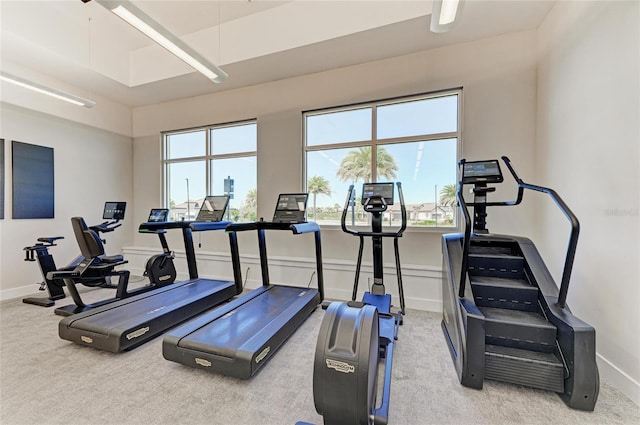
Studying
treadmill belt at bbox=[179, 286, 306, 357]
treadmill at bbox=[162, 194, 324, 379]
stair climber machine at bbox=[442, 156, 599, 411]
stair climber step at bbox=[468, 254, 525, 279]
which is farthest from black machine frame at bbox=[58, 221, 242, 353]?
stair climber step at bbox=[468, 254, 525, 279]

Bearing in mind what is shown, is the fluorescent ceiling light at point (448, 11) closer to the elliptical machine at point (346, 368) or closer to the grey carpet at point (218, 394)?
the elliptical machine at point (346, 368)

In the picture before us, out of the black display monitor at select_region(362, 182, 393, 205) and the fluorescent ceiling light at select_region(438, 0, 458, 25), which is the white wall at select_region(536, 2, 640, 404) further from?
the black display monitor at select_region(362, 182, 393, 205)

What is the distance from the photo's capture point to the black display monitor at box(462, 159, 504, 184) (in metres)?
2.81

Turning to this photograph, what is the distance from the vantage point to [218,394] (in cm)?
198

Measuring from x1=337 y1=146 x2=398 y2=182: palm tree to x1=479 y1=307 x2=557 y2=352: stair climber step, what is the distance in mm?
2542

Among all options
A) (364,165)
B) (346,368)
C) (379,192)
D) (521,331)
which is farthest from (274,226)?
(521,331)

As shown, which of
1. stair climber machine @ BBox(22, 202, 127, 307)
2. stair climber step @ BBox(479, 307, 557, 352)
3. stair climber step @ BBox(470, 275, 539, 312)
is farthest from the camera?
stair climber machine @ BBox(22, 202, 127, 307)

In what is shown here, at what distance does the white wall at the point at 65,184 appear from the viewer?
4.31 meters

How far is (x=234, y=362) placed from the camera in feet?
6.81

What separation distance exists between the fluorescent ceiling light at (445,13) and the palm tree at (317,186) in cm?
279

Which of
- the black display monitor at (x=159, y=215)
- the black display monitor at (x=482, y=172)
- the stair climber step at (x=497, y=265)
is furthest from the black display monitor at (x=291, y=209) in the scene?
the black display monitor at (x=159, y=215)

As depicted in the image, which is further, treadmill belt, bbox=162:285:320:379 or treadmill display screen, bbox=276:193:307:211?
treadmill display screen, bbox=276:193:307:211

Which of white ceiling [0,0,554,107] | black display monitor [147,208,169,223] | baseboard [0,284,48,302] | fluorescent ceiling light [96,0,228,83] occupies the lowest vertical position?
baseboard [0,284,48,302]

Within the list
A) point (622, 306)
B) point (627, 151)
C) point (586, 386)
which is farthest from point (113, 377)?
point (627, 151)
